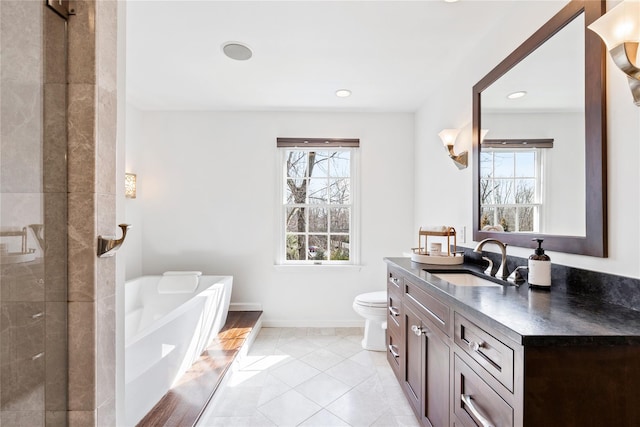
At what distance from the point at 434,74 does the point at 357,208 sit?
151cm

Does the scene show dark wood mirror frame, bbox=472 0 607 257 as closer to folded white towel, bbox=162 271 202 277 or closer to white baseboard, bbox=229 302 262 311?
white baseboard, bbox=229 302 262 311

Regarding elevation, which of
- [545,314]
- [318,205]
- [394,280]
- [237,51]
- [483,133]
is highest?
[237,51]

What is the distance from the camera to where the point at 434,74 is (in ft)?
7.98

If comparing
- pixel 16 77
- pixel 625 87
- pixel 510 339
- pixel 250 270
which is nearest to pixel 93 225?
pixel 16 77

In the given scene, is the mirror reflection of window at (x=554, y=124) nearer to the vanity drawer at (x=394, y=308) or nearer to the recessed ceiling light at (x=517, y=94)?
the recessed ceiling light at (x=517, y=94)

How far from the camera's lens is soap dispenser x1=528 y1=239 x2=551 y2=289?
1312 mm

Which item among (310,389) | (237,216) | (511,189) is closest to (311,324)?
(310,389)

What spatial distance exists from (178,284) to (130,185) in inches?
44.3

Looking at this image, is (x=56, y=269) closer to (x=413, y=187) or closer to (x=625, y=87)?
(x=625, y=87)

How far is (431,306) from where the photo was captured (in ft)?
4.70

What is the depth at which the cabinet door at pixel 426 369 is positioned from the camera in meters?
1.31

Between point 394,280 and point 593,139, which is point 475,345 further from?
point 394,280

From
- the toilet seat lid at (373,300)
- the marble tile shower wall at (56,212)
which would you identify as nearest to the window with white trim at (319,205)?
the toilet seat lid at (373,300)

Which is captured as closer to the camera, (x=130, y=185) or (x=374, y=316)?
(x=374, y=316)
